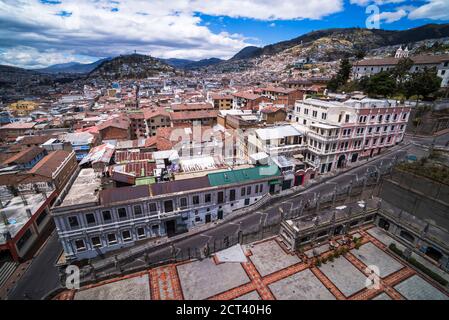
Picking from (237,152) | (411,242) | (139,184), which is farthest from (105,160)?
(411,242)

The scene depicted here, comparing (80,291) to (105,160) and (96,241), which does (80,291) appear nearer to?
(96,241)

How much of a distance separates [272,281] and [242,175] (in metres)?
14.8

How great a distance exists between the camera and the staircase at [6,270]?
88.5 feet

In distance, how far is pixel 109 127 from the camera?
60.3m

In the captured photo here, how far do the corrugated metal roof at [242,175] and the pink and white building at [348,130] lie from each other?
1195 centimetres

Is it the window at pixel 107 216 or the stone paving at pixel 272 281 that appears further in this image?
the window at pixel 107 216

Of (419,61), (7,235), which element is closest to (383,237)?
(7,235)

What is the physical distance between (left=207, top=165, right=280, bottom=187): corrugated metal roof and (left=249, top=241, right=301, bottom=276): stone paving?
9506 mm

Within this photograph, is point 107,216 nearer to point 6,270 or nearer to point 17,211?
point 6,270

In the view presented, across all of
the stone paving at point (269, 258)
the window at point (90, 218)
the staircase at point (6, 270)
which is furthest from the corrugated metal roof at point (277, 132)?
the staircase at point (6, 270)

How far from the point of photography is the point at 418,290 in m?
23.7

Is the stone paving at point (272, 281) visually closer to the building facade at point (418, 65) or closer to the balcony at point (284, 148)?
the balcony at point (284, 148)

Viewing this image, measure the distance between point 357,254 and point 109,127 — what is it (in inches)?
2446

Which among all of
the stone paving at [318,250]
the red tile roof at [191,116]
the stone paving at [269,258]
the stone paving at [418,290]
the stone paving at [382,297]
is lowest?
the stone paving at [418,290]
